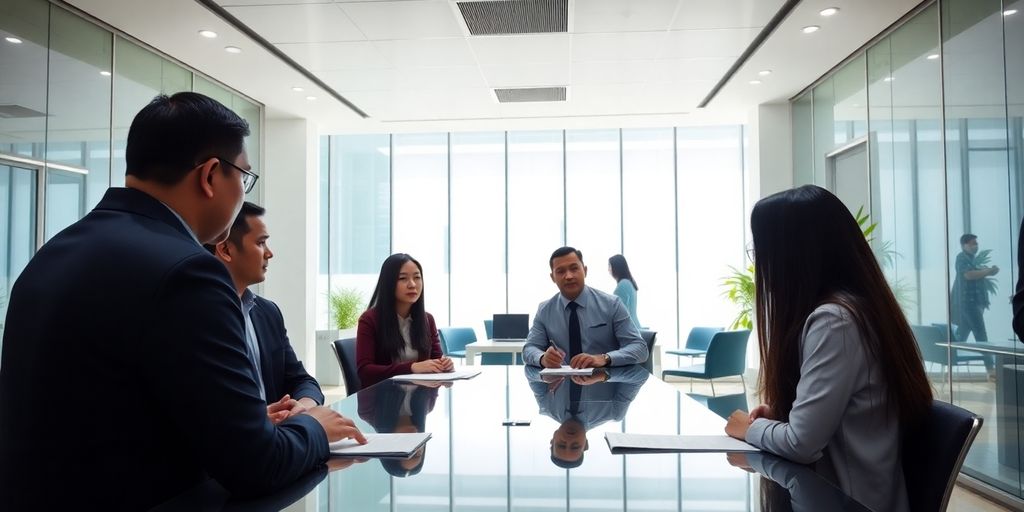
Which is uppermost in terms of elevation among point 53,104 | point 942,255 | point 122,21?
point 122,21

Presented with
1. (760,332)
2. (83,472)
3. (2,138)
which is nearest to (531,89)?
(2,138)

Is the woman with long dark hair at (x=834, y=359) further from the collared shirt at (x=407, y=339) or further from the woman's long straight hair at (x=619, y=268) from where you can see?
the woman's long straight hair at (x=619, y=268)

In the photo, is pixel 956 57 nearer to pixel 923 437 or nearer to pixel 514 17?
pixel 514 17

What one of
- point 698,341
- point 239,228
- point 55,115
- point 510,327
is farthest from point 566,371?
point 698,341

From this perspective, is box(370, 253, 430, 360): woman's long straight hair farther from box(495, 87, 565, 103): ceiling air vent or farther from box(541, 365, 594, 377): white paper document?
box(495, 87, 565, 103): ceiling air vent

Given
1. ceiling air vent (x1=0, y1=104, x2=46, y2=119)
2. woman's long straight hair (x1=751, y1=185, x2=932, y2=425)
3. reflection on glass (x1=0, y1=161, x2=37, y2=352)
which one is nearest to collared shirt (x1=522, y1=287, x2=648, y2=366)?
woman's long straight hair (x1=751, y1=185, x2=932, y2=425)

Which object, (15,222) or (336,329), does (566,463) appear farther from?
(336,329)

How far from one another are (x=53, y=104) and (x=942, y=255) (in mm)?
6089

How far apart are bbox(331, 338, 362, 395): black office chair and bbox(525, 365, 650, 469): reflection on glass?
88 centimetres

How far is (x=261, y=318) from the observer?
2.55m

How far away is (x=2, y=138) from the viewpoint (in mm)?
4258

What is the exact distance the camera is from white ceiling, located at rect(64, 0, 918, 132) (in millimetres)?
Answer: 4969

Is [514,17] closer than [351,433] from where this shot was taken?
No

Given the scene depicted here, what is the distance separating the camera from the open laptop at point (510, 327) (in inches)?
283
